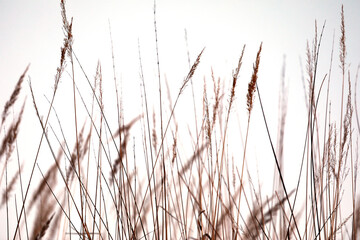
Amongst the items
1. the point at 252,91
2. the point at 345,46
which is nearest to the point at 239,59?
the point at 252,91

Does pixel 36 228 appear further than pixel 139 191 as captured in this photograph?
No

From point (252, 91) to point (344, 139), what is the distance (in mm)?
368

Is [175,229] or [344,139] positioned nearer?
[344,139]

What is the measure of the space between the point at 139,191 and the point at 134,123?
12.3 inches

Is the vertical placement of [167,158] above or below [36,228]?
above

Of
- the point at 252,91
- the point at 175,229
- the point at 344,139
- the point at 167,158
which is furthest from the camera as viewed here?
the point at 175,229

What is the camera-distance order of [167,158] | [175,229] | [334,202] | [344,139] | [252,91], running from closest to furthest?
[252,91] → [344,139] → [334,202] → [167,158] → [175,229]

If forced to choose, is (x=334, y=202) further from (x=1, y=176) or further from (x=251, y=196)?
(x=1, y=176)

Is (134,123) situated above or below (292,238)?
above

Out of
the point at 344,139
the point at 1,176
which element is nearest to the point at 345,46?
the point at 344,139

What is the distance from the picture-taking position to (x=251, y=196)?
4.02 ft

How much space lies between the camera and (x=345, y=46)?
3.27 feet

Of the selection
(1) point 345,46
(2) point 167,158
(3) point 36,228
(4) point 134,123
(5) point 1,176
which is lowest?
(3) point 36,228

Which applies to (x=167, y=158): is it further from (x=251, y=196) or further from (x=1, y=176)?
(x=1, y=176)
